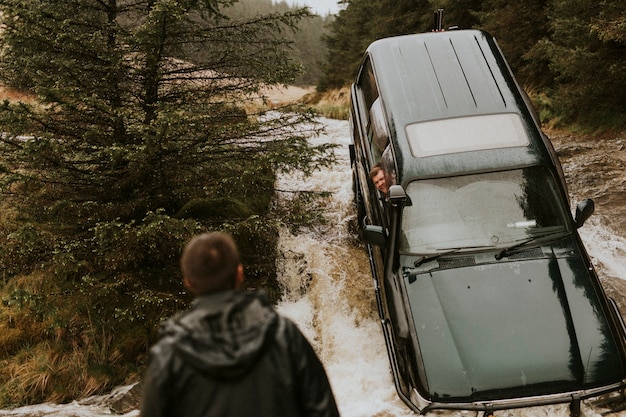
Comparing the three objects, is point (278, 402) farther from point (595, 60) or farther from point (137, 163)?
point (595, 60)

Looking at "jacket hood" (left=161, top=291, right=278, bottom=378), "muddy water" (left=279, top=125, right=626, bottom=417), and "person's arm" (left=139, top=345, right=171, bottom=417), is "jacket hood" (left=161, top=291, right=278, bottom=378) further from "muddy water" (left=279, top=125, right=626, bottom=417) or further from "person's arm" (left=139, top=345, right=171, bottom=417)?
"muddy water" (left=279, top=125, right=626, bottom=417)

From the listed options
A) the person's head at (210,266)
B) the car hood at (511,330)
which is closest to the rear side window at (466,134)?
the car hood at (511,330)

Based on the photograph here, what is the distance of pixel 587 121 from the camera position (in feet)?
37.0

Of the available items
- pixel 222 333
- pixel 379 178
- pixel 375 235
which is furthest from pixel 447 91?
pixel 222 333

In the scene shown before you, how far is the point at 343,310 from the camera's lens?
612 centimetres

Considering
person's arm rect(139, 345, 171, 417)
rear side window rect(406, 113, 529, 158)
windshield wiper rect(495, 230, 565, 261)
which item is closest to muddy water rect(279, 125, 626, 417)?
windshield wiper rect(495, 230, 565, 261)

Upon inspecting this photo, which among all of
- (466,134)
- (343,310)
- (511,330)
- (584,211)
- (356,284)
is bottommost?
(343,310)

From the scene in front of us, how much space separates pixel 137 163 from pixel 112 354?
2246 millimetres

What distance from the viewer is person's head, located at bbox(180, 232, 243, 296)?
6.03 feet

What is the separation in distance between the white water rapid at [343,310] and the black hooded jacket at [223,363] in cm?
250

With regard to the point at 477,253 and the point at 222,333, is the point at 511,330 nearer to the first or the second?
the point at 477,253

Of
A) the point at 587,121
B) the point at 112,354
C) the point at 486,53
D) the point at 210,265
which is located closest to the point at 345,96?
the point at 587,121

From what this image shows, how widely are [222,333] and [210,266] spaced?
0.88 ft

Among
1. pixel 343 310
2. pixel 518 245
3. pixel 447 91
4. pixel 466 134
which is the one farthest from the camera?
pixel 343 310
